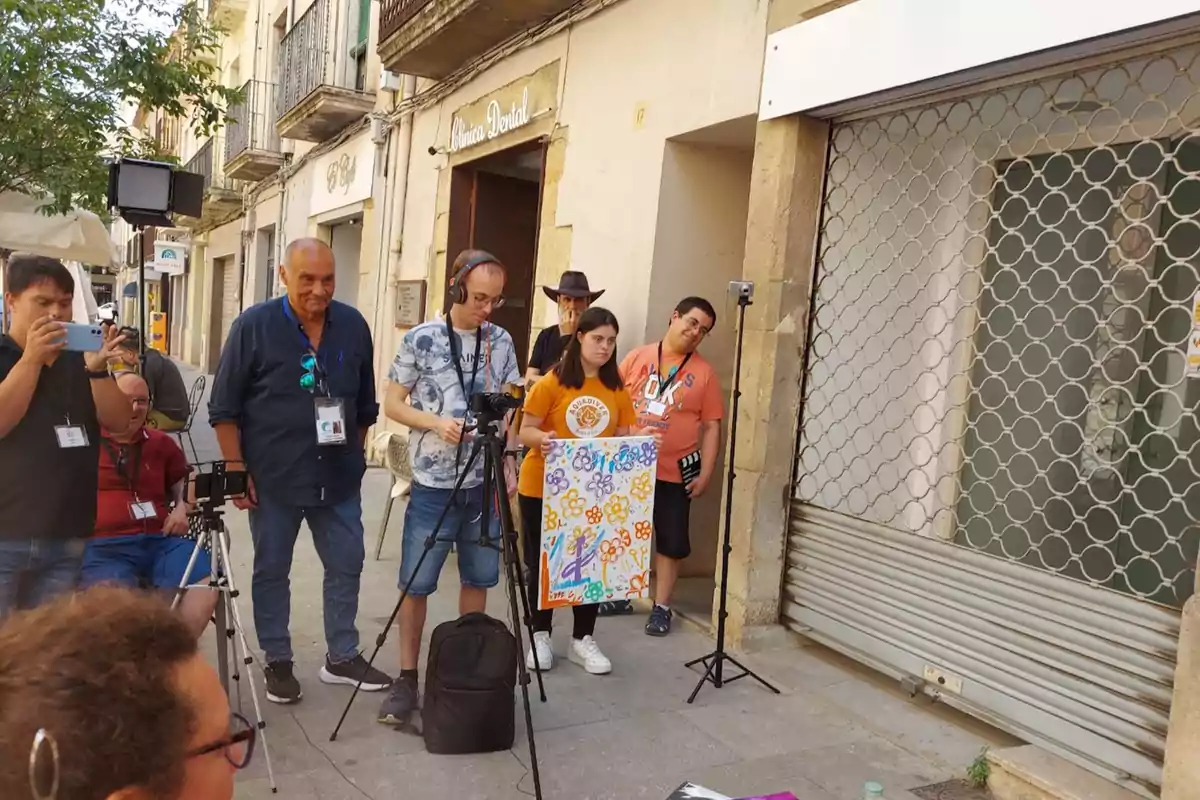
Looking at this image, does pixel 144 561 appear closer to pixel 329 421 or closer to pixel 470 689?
pixel 329 421

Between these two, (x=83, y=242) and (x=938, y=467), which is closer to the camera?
(x=938, y=467)

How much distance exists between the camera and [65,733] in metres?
0.89

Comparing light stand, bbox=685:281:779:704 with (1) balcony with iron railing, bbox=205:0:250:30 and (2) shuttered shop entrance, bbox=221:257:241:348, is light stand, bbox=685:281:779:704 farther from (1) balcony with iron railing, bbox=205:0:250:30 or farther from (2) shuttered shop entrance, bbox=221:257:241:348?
(1) balcony with iron railing, bbox=205:0:250:30

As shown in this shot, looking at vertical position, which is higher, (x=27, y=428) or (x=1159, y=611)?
(x=27, y=428)

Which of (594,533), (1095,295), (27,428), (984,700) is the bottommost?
(984,700)

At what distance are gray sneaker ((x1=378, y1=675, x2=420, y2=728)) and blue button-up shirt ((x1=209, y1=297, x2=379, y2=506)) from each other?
0.79m

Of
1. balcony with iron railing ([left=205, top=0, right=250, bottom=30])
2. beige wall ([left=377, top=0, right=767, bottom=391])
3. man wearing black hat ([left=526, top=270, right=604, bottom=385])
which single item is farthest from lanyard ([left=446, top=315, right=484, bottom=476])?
balcony with iron railing ([left=205, top=0, right=250, bottom=30])

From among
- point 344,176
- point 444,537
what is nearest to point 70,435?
point 444,537

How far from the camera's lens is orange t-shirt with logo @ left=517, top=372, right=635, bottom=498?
3957mm

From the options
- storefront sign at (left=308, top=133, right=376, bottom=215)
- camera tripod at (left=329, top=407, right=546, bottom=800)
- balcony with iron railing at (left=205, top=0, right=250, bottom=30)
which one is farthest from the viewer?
balcony with iron railing at (left=205, top=0, right=250, bottom=30)

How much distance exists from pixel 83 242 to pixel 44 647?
857 centimetres

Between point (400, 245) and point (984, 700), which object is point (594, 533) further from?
point (400, 245)

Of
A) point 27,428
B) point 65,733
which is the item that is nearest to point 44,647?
Result: point 65,733

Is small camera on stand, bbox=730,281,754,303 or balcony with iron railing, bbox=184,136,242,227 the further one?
balcony with iron railing, bbox=184,136,242,227
